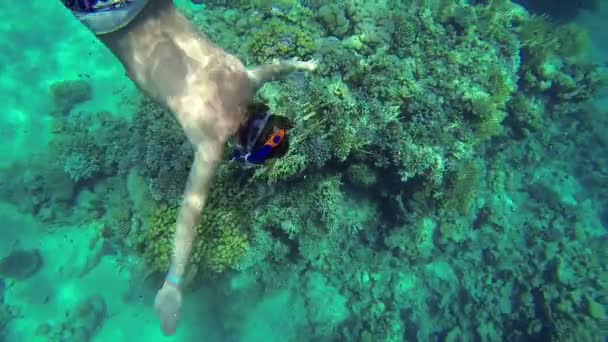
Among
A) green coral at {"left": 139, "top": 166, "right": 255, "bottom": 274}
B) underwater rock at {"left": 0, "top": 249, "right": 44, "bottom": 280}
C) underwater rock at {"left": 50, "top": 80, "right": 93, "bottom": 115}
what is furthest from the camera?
underwater rock at {"left": 50, "top": 80, "right": 93, "bottom": 115}

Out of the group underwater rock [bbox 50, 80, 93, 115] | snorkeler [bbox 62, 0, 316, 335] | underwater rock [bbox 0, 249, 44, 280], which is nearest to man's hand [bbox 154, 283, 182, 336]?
snorkeler [bbox 62, 0, 316, 335]

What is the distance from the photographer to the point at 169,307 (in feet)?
10.9

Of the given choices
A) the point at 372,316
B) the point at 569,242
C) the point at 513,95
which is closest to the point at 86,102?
the point at 372,316

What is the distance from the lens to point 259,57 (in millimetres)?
5379

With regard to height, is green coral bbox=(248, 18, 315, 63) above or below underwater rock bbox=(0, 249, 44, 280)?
above

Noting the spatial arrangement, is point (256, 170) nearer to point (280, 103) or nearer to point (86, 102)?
point (280, 103)

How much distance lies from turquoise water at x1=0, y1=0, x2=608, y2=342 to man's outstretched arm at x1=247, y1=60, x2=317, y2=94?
0.25 metres

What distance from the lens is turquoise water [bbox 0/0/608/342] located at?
5102 mm

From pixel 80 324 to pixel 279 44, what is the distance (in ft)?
19.3

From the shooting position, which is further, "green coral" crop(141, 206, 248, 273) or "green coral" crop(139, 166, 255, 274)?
"green coral" crop(141, 206, 248, 273)

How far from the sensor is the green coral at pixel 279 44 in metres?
5.41

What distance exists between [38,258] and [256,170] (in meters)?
4.96

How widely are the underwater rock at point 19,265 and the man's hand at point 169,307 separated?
4693 millimetres

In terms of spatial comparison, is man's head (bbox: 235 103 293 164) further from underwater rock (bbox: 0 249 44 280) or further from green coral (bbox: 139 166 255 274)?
underwater rock (bbox: 0 249 44 280)
